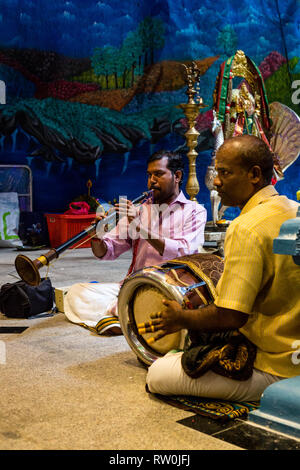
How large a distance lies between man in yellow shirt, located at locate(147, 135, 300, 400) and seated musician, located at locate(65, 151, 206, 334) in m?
1.09

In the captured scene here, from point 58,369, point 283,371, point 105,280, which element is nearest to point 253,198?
point 283,371

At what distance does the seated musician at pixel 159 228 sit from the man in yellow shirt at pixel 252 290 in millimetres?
1091

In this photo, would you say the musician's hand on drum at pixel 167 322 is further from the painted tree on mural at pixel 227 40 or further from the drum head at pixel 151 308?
the painted tree on mural at pixel 227 40

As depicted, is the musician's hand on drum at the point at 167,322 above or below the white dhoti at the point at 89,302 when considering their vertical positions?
above

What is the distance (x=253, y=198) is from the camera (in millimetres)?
2357

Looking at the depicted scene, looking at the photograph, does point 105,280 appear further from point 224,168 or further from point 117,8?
point 117,8

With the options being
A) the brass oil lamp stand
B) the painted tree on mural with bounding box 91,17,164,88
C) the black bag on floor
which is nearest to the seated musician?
the black bag on floor

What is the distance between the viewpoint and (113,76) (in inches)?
492

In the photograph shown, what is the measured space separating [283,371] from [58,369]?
1454 mm

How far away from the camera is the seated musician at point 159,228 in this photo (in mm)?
3529

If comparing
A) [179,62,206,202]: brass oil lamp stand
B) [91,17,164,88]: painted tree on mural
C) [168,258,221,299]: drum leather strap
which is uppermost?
[91,17,164,88]: painted tree on mural

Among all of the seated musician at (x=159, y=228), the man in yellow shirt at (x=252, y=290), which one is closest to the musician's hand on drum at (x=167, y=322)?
the man in yellow shirt at (x=252, y=290)

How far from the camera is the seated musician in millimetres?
3529

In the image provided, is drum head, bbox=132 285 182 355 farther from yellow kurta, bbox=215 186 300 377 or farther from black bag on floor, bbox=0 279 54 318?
black bag on floor, bbox=0 279 54 318
